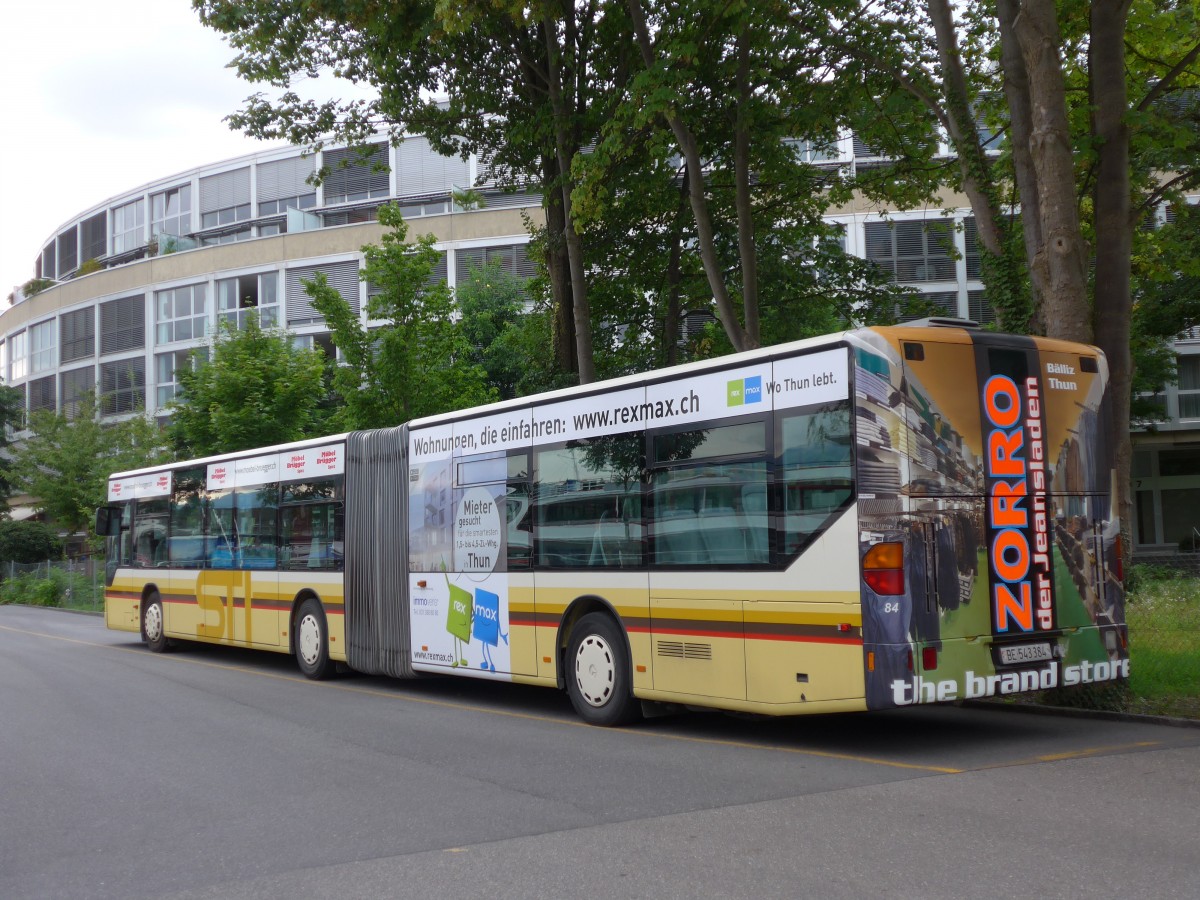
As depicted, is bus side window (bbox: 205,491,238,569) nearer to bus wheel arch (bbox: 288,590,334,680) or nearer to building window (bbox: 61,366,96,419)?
bus wheel arch (bbox: 288,590,334,680)

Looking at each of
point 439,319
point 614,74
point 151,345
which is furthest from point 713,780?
point 151,345

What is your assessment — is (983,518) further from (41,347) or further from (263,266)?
(41,347)

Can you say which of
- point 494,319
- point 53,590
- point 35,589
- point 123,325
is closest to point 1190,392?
point 494,319

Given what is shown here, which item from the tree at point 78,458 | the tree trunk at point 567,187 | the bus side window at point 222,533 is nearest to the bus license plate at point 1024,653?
the tree trunk at point 567,187

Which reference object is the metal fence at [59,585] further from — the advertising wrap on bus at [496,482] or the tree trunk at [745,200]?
the advertising wrap on bus at [496,482]

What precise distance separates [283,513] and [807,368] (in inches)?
378

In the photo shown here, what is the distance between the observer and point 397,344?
26.5 meters

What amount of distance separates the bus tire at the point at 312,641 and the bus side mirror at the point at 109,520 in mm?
7067

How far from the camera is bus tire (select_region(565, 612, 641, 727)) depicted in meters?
10.6

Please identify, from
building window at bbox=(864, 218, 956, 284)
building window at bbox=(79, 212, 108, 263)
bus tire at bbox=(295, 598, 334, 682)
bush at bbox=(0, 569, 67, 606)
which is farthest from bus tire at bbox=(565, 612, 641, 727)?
building window at bbox=(79, 212, 108, 263)

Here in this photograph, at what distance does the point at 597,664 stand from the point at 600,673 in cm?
9

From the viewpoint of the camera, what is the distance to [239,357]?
31.5m

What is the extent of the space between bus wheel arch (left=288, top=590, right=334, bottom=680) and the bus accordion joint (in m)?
8.82

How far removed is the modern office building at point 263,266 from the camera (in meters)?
43.3
